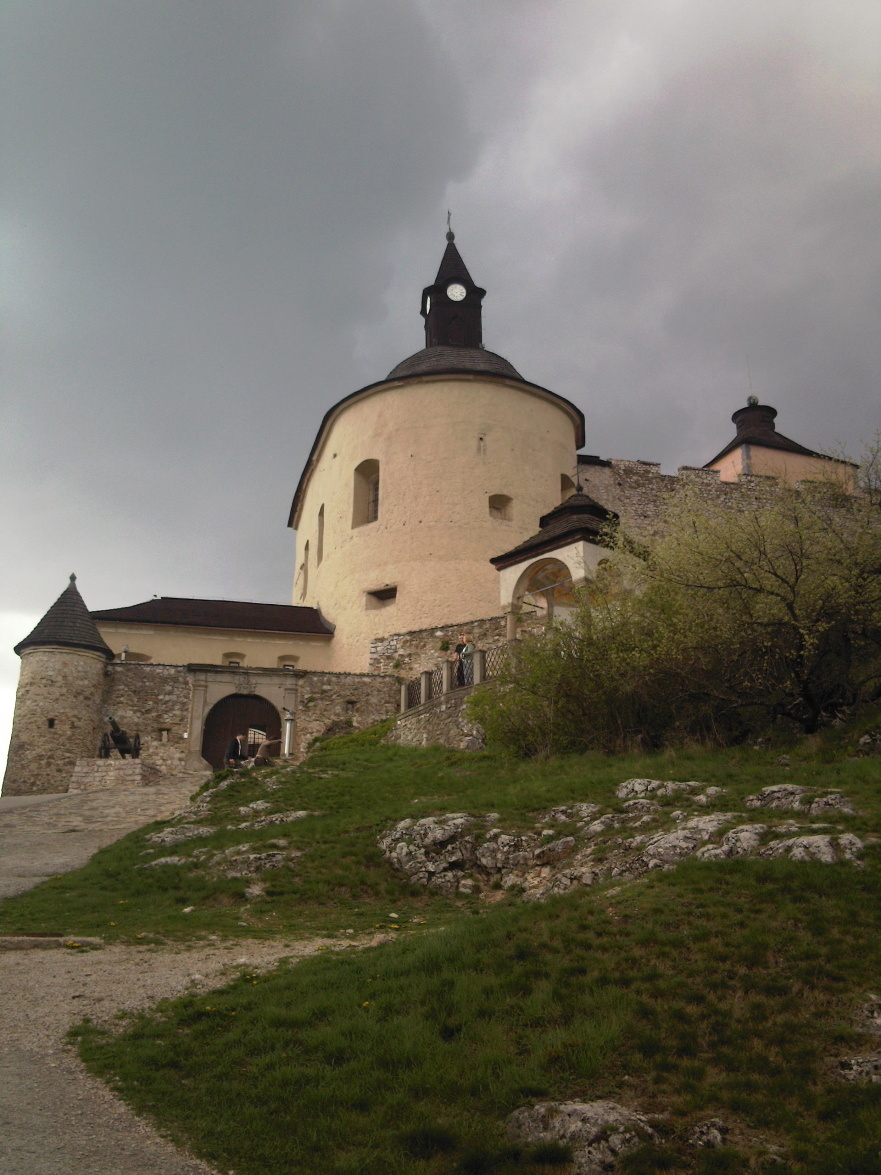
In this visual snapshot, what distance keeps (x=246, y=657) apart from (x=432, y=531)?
24.2 feet

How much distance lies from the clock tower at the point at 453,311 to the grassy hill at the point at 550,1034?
29893 mm

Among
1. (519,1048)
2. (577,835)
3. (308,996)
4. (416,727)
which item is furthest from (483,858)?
(416,727)

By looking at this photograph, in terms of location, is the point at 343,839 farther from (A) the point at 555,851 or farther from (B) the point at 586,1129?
(B) the point at 586,1129

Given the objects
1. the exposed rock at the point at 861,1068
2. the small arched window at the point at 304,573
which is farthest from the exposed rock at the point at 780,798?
the small arched window at the point at 304,573

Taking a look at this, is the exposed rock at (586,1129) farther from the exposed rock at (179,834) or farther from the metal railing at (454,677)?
the metal railing at (454,677)

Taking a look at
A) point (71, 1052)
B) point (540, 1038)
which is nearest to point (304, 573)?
point (71, 1052)

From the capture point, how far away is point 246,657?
31344 millimetres

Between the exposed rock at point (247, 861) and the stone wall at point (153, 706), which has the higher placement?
the stone wall at point (153, 706)

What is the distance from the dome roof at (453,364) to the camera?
3222cm

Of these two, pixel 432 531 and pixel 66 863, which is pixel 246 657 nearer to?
pixel 432 531

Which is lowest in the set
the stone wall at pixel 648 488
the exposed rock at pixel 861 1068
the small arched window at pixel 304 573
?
the exposed rock at pixel 861 1068

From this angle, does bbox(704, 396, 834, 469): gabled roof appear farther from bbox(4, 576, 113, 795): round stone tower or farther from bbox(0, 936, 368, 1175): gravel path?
bbox(0, 936, 368, 1175): gravel path

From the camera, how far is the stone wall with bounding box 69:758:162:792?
22.5 meters

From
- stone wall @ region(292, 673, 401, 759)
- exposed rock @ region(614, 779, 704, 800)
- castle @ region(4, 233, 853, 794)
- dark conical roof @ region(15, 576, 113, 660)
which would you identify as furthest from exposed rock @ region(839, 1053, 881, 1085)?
dark conical roof @ region(15, 576, 113, 660)
